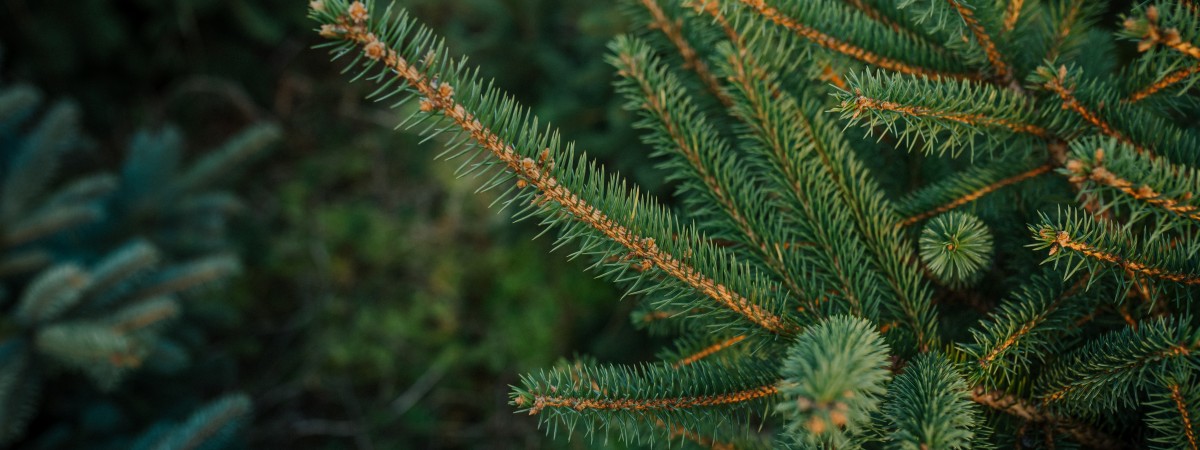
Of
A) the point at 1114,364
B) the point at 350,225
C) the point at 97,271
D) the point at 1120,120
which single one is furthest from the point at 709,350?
the point at 350,225

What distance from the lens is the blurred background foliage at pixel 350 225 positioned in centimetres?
237

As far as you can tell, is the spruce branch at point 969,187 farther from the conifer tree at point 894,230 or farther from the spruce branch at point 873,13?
the spruce branch at point 873,13

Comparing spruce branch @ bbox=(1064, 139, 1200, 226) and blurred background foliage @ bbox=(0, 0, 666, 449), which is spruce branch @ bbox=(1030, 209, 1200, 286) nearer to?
spruce branch @ bbox=(1064, 139, 1200, 226)

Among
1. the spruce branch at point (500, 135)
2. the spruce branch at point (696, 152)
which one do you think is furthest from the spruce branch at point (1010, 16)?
the spruce branch at point (500, 135)

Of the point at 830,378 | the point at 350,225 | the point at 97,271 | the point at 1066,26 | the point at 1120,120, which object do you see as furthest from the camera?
the point at 350,225

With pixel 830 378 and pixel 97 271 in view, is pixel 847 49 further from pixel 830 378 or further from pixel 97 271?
pixel 97 271

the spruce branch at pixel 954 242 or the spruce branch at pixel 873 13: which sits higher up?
the spruce branch at pixel 873 13

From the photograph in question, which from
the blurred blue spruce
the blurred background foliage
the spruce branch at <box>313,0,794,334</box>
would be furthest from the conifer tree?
the blurred blue spruce

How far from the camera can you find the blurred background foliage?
2.37 m

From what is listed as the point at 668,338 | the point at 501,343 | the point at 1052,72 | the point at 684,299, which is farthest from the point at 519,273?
the point at 1052,72

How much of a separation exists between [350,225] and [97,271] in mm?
1397

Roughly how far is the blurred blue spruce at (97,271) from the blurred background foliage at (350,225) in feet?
0.98

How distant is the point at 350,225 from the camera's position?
3160mm

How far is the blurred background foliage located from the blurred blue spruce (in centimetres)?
30
